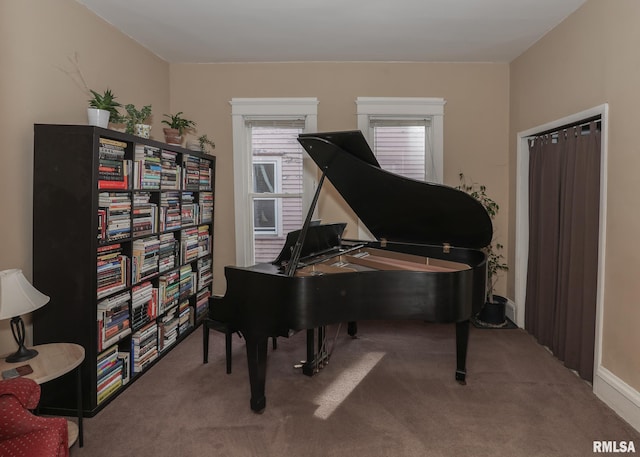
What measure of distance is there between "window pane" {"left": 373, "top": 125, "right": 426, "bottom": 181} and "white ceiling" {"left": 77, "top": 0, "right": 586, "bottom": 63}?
2.37 feet

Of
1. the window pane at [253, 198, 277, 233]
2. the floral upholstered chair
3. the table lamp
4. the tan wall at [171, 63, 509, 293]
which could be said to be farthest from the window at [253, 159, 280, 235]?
the floral upholstered chair

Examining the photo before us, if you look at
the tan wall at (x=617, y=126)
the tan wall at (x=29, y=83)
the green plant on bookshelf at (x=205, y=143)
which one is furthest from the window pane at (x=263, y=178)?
the tan wall at (x=617, y=126)

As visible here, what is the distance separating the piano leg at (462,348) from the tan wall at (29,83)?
278 centimetres

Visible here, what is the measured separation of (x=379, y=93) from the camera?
4.23 m

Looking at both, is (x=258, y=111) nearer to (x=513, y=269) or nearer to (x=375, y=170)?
(x=375, y=170)

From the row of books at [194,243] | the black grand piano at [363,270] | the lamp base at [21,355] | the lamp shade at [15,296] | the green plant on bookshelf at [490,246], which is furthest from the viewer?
the green plant on bookshelf at [490,246]

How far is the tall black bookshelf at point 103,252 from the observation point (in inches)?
92.4

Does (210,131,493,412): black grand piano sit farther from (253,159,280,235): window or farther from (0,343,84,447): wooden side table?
(253,159,280,235): window

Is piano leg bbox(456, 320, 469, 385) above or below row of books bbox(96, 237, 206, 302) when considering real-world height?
below

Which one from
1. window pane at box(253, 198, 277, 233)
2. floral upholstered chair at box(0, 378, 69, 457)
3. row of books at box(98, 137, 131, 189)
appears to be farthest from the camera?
window pane at box(253, 198, 277, 233)

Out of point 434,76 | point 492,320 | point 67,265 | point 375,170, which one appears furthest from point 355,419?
point 434,76

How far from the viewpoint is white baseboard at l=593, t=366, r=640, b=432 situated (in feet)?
7.68

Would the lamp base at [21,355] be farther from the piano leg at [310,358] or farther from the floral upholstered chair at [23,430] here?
the piano leg at [310,358]

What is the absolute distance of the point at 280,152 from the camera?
4.41 m
